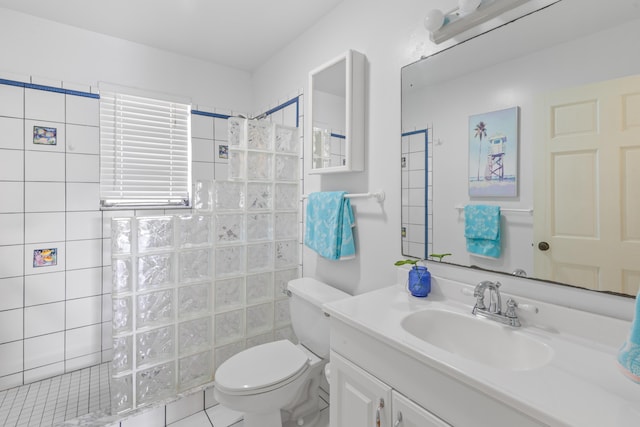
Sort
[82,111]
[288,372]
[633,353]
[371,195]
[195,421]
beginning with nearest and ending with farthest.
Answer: [633,353]
[288,372]
[371,195]
[195,421]
[82,111]

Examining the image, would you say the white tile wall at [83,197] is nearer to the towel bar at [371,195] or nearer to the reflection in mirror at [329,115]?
the reflection in mirror at [329,115]

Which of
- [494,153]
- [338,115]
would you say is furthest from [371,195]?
[494,153]

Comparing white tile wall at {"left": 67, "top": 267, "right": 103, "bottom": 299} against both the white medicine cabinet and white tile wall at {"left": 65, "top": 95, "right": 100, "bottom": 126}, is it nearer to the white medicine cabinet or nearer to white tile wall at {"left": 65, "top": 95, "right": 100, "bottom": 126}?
white tile wall at {"left": 65, "top": 95, "right": 100, "bottom": 126}

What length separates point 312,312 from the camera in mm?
1536

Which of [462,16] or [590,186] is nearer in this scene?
[590,186]

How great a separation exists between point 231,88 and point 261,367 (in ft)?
7.00

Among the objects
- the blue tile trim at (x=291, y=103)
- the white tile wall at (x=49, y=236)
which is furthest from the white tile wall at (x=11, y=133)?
the blue tile trim at (x=291, y=103)

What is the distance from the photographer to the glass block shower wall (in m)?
1.48

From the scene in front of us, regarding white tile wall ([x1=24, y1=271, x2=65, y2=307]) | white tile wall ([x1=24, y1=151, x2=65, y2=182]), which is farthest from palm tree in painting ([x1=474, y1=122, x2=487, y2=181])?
white tile wall ([x1=24, y1=271, x2=65, y2=307])

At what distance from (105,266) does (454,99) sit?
7.59 feet

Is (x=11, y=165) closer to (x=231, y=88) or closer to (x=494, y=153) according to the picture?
(x=231, y=88)

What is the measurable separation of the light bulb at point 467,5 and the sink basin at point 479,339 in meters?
1.06

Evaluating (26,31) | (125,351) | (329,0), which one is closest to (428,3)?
(329,0)

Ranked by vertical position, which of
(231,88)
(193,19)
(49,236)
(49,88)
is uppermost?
(193,19)
